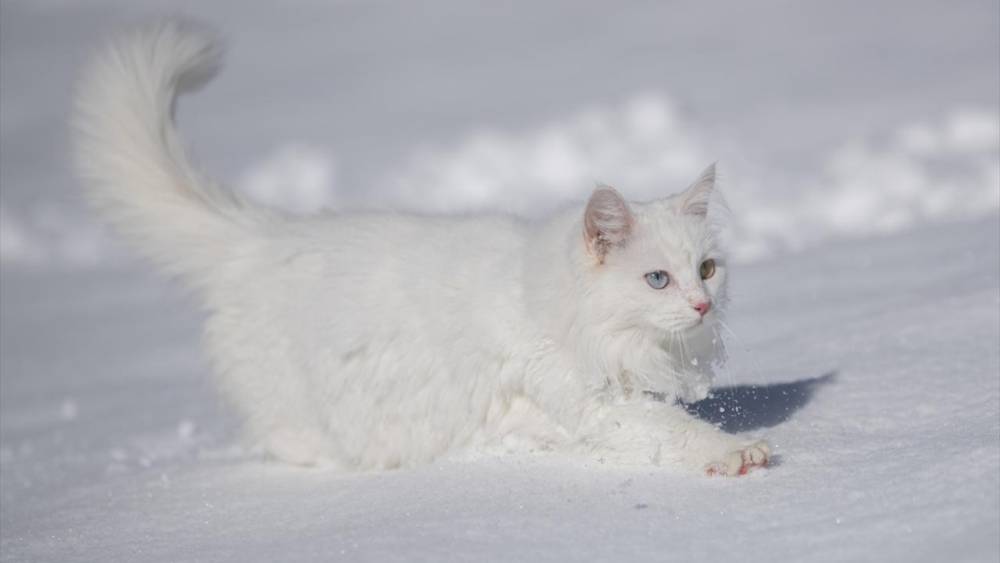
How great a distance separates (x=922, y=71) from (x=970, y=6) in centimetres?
124

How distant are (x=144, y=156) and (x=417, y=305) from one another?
97cm

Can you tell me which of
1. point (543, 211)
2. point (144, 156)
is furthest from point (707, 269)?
point (144, 156)

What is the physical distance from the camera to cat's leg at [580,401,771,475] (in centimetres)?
253

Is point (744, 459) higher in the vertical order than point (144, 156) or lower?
lower

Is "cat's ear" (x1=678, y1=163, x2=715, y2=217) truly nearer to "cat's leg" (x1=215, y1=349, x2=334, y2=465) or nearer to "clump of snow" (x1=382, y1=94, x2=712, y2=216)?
"cat's leg" (x1=215, y1=349, x2=334, y2=465)

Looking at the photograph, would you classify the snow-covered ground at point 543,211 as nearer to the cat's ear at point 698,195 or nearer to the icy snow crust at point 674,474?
the icy snow crust at point 674,474

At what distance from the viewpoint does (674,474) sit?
2561mm

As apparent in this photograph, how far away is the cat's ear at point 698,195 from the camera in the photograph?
278 cm

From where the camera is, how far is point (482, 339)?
9.37ft

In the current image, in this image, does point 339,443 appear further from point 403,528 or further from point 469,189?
point 469,189

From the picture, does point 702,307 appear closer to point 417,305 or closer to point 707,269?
point 707,269

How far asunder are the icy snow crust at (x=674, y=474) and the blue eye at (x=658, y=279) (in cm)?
41

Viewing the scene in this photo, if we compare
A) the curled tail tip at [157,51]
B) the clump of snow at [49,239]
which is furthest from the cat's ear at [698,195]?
the clump of snow at [49,239]

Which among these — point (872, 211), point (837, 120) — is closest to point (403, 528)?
point (872, 211)
